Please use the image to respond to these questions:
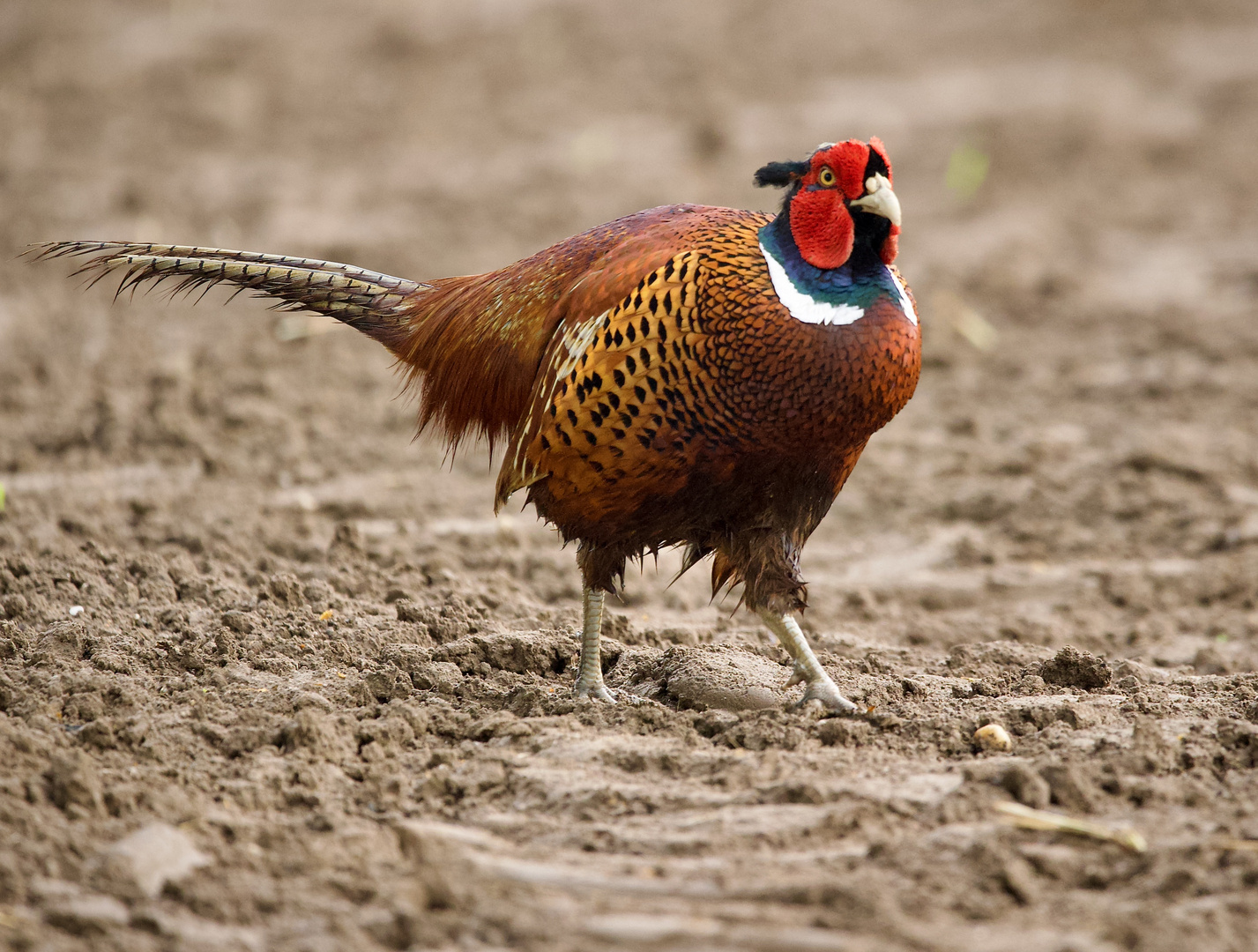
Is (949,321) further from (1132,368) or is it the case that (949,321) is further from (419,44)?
(419,44)

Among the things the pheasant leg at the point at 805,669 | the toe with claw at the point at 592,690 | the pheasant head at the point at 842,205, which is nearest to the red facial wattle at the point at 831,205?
the pheasant head at the point at 842,205

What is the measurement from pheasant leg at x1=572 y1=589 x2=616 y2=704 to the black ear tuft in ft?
4.36

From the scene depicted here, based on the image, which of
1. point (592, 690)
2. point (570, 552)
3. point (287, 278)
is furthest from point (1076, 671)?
point (287, 278)

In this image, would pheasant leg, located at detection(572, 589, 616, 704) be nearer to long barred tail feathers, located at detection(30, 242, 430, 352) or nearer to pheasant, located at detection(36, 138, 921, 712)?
pheasant, located at detection(36, 138, 921, 712)

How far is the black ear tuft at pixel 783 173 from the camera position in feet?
11.8

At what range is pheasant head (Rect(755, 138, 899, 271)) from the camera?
3.50 m

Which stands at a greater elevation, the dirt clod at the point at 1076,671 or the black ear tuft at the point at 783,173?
the black ear tuft at the point at 783,173

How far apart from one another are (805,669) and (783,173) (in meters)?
1.43

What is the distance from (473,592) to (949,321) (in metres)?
4.30

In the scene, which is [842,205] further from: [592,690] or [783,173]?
[592,690]

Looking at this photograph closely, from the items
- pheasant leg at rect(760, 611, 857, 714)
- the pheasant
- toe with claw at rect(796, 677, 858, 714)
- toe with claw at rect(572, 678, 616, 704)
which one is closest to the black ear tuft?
the pheasant

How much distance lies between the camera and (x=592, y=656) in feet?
12.9

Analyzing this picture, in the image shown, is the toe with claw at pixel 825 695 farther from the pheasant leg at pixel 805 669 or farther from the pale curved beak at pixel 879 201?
the pale curved beak at pixel 879 201

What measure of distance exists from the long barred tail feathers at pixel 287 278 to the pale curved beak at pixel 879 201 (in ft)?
5.19
